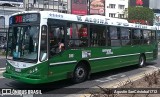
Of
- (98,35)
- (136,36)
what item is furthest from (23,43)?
(136,36)

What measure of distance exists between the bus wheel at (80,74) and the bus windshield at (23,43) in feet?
7.18

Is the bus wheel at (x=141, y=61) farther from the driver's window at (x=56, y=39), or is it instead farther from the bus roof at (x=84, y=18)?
the driver's window at (x=56, y=39)

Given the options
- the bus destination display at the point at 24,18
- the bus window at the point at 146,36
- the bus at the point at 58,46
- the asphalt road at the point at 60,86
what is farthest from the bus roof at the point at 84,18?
the asphalt road at the point at 60,86

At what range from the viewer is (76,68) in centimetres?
1122

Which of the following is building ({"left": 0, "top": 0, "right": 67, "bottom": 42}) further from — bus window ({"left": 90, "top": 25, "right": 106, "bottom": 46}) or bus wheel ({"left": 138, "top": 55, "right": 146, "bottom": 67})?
bus window ({"left": 90, "top": 25, "right": 106, "bottom": 46})

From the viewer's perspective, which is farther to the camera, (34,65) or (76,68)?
(76,68)

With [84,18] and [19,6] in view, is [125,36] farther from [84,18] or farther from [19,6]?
[19,6]

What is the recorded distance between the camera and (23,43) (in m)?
10.0

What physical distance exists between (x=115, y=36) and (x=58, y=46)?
4228 mm

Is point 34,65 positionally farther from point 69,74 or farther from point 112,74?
point 112,74

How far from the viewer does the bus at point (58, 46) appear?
379 inches

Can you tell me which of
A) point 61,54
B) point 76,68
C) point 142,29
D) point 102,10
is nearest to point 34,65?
point 61,54

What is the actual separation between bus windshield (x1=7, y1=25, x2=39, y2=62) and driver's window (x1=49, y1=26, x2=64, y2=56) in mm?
569

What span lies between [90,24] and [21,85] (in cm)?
375
